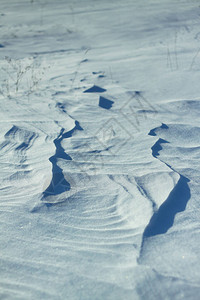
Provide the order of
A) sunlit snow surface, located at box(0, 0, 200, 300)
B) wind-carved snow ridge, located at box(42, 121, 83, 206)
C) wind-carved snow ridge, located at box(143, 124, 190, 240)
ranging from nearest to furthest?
sunlit snow surface, located at box(0, 0, 200, 300) → wind-carved snow ridge, located at box(143, 124, 190, 240) → wind-carved snow ridge, located at box(42, 121, 83, 206)

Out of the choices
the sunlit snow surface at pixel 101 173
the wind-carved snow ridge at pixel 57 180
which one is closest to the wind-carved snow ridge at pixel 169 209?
the sunlit snow surface at pixel 101 173

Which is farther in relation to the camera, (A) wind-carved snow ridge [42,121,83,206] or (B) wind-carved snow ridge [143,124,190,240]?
(A) wind-carved snow ridge [42,121,83,206]

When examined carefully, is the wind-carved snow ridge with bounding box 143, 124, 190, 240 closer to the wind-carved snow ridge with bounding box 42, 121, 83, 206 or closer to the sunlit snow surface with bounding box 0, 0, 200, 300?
the sunlit snow surface with bounding box 0, 0, 200, 300

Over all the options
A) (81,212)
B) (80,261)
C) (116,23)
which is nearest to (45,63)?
(116,23)

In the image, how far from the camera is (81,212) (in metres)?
1.67

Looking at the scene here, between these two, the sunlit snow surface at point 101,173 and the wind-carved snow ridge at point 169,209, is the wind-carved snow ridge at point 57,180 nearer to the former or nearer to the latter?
the sunlit snow surface at point 101,173

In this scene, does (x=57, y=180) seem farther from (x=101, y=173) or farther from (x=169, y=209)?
(x=169, y=209)

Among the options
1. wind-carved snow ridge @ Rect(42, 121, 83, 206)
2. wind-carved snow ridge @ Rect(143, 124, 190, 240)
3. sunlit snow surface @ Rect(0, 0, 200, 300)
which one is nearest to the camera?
sunlit snow surface @ Rect(0, 0, 200, 300)

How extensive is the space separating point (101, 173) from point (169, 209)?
0.47 m

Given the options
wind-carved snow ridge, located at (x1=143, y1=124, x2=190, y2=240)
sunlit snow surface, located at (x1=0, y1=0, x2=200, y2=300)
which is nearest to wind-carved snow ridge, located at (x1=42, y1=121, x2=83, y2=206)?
sunlit snow surface, located at (x1=0, y1=0, x2=200, y2=300)

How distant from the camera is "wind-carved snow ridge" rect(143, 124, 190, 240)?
5.02 ft

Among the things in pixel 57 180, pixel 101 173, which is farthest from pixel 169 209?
pixel 57 180

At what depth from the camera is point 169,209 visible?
64.8 inches

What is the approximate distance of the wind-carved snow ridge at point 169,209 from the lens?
60.2 inches
